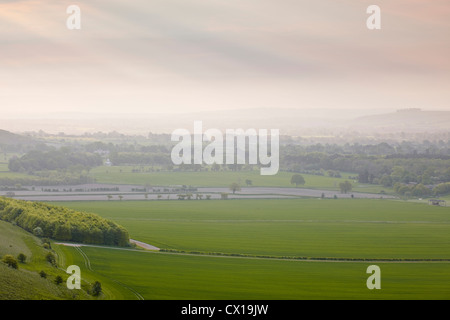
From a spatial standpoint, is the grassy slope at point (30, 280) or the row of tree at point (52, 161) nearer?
the grassy slope at point (30, 280)

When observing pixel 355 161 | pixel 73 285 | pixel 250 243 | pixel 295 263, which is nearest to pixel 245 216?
pixel 250 243

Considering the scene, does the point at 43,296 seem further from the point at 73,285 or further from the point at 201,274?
the point at 201,274

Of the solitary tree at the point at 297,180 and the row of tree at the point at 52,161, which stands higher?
the row of tree at the point at 52,161

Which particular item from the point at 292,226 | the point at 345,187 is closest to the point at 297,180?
the point at 345,187

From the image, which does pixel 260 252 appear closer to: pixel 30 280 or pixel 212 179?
pixel 30 280

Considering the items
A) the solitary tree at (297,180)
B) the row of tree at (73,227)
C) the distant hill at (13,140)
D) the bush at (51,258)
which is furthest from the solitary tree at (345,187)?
the distant hill at (13,140)

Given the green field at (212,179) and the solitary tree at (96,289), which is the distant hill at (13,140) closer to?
the green field at (212,179)

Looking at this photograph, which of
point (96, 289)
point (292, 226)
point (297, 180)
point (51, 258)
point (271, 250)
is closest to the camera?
point (96, 289)

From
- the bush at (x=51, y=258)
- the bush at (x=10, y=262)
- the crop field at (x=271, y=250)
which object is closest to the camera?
the bush at (x=10, y=262)
